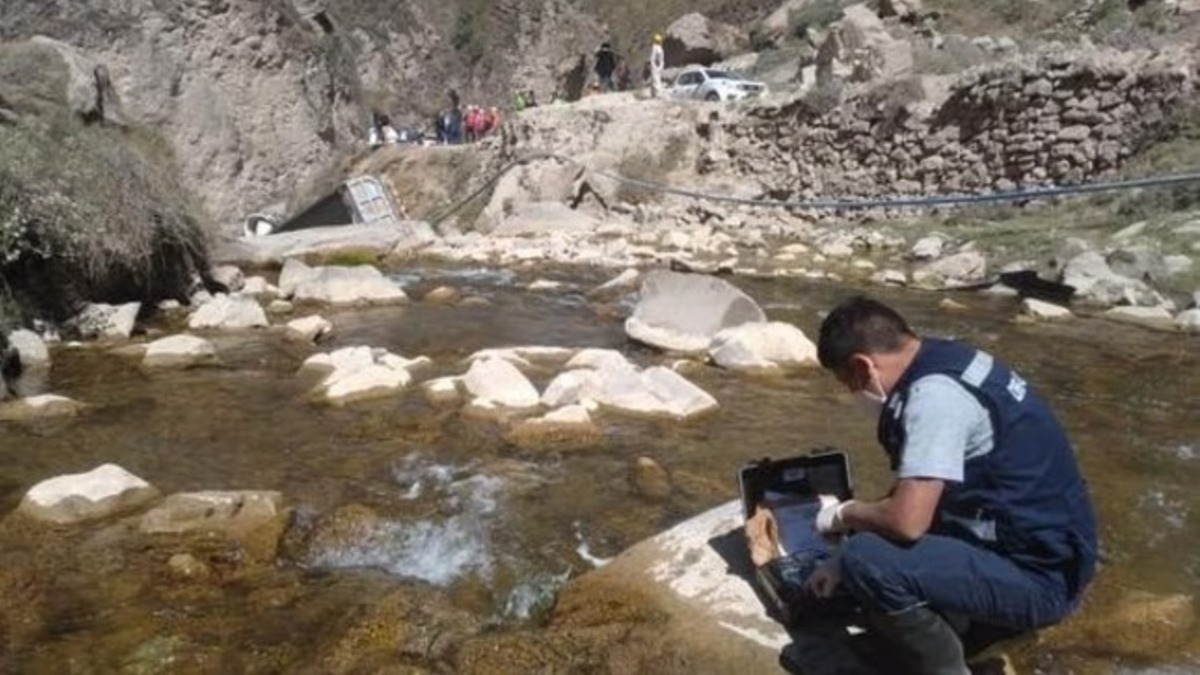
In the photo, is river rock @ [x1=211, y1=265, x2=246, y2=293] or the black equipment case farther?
river rock @ [x1=211, y1=265, x2=246, y2=293]

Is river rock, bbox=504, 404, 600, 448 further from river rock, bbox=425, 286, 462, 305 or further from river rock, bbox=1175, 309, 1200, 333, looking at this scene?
river rock, bbox=1175, 309, 1200, 333

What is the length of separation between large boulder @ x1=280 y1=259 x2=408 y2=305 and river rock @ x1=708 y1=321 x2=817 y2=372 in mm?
4932

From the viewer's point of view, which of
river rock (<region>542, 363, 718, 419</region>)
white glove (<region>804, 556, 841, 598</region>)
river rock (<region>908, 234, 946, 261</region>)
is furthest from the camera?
river rock (<region>908, 234, 946, 261</region>)

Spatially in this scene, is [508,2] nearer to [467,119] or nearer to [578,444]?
[467,119]

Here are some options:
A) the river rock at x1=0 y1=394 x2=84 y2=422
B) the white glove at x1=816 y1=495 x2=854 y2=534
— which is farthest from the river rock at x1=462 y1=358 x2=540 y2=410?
the white glove at x1=816 y1=495 x2=854 y2=534

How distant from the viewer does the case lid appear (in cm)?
399

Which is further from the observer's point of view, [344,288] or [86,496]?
[344,288]

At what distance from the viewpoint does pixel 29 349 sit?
8836 mm

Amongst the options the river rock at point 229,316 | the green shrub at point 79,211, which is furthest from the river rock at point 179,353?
the green shrub at point 79,211

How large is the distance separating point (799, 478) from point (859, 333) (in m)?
1.10

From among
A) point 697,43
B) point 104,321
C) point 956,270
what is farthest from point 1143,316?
point 697,43

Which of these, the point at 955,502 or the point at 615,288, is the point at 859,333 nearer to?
the point at 955,502

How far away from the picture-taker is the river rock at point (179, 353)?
340 inches

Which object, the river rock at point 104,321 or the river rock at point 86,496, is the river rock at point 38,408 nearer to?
the river rock at point 86,496
